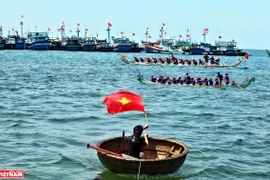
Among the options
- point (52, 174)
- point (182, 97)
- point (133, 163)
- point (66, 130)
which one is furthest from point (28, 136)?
point (182, 97)

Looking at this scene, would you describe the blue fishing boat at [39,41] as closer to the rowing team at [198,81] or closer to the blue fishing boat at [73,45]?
the blue fishing boat at [73,45]

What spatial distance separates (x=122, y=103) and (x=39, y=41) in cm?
13714

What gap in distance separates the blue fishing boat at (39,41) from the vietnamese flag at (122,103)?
13632 cm

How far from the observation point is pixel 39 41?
145 metres

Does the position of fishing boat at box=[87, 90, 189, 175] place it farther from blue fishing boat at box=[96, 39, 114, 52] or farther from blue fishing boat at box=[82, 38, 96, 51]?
blue fishing boat at box=[96, 39, 114, 52]

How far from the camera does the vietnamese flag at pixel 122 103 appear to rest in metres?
13.3

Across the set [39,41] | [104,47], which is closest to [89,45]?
[104,47]

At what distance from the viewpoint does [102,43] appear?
→ 155875 millimetres

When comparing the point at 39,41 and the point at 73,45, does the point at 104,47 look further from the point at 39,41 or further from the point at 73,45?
the point at 39,41

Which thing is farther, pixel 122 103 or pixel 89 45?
pixel 89 45

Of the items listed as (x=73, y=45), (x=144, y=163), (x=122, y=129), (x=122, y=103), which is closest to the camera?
(x=144, y=163)

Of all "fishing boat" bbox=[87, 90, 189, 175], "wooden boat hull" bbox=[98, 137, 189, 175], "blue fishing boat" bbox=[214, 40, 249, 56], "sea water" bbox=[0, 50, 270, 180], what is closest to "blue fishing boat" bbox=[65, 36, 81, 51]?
"blue fishing boat" bbox=[214, 40, 249, 56]

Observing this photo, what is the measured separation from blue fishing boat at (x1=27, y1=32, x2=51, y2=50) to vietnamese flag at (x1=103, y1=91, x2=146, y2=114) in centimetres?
13632

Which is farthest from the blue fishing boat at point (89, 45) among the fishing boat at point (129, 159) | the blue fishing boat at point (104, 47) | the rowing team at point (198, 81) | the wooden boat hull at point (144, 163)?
the fishing boat at point (129, 159)
